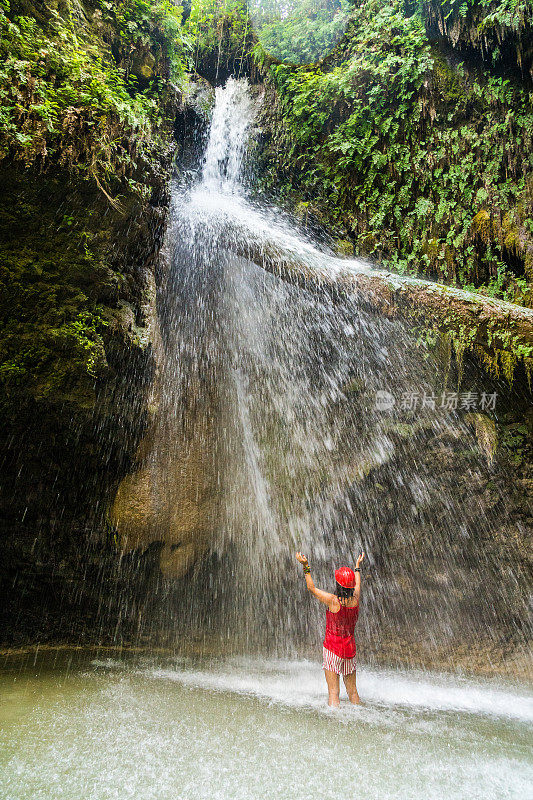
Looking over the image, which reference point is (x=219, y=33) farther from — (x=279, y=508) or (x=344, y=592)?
(x=344, y=592)

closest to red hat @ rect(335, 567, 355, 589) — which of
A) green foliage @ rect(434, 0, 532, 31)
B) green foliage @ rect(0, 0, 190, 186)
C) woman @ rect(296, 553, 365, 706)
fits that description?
woman @ rect(296, 553, 365, 706)

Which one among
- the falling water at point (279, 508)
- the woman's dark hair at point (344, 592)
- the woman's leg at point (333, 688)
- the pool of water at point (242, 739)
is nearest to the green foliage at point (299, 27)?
the falling water at point (279, 508)

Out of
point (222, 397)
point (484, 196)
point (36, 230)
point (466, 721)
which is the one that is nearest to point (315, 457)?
point (222, 397)

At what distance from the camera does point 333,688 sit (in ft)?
13.9

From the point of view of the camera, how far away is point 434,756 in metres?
3.15

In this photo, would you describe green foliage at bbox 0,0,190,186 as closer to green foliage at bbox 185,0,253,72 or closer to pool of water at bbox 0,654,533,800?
green foliage at bbox 185,0,253,72

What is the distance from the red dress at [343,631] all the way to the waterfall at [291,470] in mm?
2570

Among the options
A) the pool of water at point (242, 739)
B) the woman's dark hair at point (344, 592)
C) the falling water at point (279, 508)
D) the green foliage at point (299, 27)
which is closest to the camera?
the pool of water at point (242, 739)

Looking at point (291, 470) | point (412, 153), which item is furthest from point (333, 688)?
point (412, 153)

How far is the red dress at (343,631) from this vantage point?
4.32 m

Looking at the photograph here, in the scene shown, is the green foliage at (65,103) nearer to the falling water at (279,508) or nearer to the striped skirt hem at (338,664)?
the falling water at (279,508)

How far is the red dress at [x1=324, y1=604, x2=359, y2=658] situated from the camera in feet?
14.2

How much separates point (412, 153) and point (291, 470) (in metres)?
6.50

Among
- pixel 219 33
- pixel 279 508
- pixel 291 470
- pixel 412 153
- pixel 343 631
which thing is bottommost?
pixel 279 508
